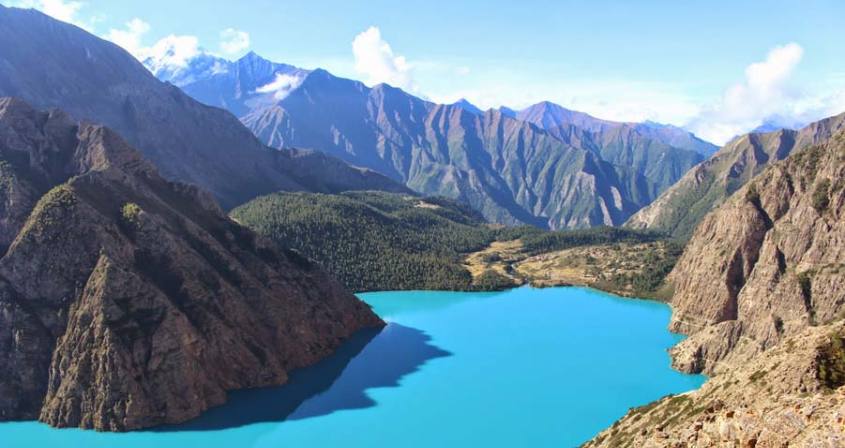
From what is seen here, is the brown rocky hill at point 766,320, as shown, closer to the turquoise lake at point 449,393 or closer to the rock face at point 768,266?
the rock face at point 768,266

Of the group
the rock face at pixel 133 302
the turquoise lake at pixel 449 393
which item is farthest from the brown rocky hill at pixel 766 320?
the rock face at pixel 133 302

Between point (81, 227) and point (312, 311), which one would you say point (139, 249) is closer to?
point (81, 227)

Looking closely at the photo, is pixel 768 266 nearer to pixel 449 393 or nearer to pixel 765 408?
pixel 449 393

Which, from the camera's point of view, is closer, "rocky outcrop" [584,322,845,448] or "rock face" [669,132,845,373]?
"rocky outcrop" [584,322,845,448]

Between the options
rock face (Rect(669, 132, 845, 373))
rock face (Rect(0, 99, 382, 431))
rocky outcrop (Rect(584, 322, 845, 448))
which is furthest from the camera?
rock face (Rect(669, 132, 845, 373))

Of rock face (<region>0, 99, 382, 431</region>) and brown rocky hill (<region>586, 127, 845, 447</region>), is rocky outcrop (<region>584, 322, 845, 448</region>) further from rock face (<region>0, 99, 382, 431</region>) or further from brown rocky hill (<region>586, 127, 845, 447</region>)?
rock face (<region>0, 99, 382, 431</region>)

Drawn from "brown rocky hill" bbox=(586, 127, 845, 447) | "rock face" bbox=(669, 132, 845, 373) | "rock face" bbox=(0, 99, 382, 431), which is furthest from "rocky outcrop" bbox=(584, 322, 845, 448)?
"rock face" bbox=(0, 99, 382, 431)
